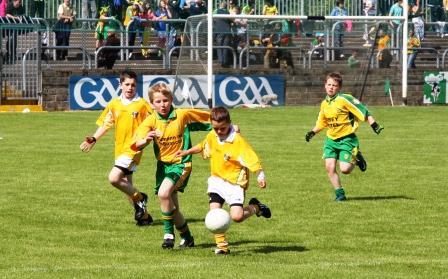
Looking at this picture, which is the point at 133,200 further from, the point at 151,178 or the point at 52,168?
the point at 52,168

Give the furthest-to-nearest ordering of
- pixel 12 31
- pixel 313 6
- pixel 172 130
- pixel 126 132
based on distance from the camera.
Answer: pixel 313 6 < pixel 12 31 < pixel 126 132 < pixel 172 130

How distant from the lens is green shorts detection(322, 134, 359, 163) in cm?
1756

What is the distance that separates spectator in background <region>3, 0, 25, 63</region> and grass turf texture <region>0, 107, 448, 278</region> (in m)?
9.32

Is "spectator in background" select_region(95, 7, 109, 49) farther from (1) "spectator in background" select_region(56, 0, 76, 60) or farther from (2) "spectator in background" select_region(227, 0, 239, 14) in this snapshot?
(2) "spectator in background" select_region(227, 0, 239, 14)

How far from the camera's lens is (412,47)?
39.9 metres

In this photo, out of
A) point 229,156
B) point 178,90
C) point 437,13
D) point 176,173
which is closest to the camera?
point 229,156

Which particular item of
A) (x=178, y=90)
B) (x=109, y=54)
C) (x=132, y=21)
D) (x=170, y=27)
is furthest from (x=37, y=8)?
(x=178, y=90)

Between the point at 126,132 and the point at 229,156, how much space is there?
9.39 ft

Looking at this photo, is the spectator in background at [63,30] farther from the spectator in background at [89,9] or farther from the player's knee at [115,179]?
the player's knee at [115,179]

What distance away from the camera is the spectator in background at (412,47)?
130 feet

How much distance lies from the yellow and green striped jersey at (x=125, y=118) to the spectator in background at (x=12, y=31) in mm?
21620

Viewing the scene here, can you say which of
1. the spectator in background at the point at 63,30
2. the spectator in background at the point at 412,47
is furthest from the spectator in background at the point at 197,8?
the spectator in background at the point at 412,47

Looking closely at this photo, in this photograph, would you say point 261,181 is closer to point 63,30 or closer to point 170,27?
point 63,30

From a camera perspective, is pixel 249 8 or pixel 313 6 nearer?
pixel 249 8
